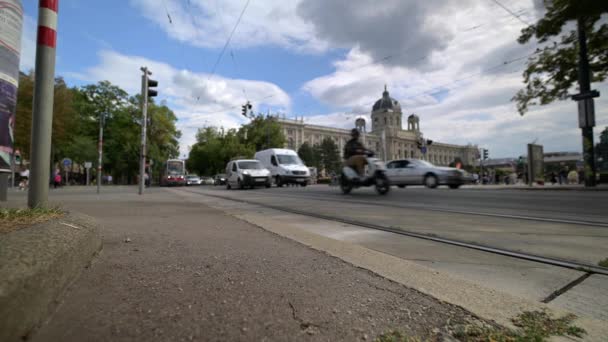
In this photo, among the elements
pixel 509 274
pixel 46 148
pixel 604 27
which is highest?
pixel 604 27

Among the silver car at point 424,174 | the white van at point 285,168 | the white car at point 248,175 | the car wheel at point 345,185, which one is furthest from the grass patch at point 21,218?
the white van at point 285,168

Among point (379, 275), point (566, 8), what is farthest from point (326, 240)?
point (566, 8)

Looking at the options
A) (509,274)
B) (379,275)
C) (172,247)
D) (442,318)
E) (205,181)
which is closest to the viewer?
(442,318)

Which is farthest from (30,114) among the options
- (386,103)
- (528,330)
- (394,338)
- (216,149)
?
(386,103)

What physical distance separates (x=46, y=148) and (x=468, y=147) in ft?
489

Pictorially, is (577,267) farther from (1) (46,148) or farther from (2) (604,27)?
(2) (604,27)

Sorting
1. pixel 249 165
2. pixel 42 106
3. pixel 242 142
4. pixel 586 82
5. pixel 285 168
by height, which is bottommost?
pixel 42 106

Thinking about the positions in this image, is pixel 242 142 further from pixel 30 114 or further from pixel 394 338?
pixel 394 338

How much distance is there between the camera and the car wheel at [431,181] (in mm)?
15859

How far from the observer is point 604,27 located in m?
13.9

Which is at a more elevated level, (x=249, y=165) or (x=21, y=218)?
(x=249, y=165)

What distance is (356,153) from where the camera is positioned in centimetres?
1049

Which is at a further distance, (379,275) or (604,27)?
(604,27)

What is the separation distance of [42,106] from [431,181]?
51.5ft
